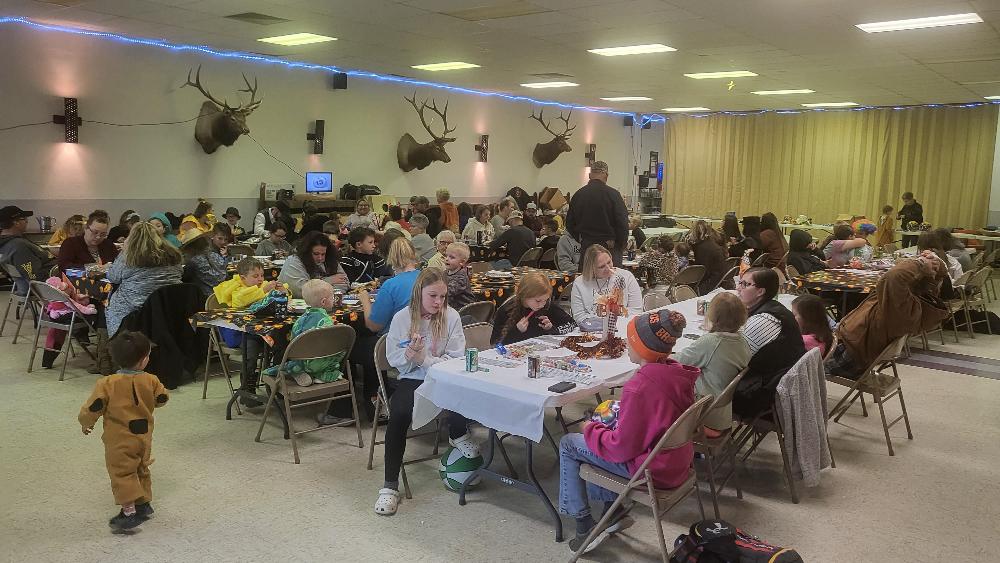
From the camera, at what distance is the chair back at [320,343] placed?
4.30m

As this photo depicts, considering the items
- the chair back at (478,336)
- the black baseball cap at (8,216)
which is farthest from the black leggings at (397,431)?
the black baseball cap at (8,216)

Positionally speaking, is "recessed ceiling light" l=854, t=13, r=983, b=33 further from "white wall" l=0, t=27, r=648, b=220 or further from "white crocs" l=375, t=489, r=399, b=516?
"white wall" l=0, t=27, r=648, b=220

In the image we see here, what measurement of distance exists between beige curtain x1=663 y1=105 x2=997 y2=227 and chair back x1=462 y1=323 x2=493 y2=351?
13779 millimetres

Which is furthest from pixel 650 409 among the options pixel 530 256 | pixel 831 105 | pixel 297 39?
pixel 831 105

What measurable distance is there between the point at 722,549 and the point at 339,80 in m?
A: 10.6

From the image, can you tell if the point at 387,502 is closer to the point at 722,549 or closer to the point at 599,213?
the point at 722,549

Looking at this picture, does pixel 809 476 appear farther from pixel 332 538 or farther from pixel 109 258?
pixel 109 258

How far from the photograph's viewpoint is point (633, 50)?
29.2 ft

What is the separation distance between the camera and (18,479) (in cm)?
413

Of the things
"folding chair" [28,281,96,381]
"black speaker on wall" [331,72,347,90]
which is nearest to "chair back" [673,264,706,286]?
"folding chair" [28,281,96,381]

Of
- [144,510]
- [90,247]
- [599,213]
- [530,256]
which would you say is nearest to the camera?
[144,510]

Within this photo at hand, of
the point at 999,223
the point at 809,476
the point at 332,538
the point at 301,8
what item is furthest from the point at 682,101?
the point at 332,538

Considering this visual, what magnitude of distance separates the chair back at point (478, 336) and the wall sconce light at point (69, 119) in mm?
7515

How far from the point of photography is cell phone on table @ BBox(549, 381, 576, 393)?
134 inches
